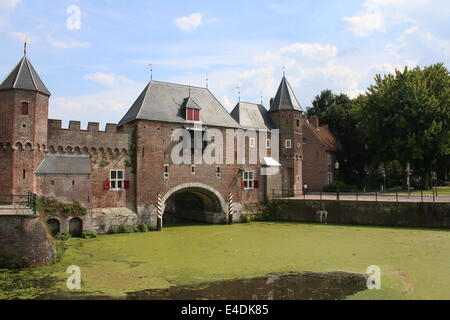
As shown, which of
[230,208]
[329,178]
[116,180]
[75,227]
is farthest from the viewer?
[329,178]

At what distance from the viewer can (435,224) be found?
20547 mm

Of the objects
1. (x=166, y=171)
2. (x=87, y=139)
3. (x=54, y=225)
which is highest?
(x=87, y=139)

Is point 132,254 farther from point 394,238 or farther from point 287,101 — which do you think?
point 287,101

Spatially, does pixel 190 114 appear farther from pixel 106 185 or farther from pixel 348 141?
pixel 348 141

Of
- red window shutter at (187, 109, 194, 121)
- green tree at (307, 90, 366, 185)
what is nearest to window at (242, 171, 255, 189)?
red window shutter at (187, 109, 194, 121)

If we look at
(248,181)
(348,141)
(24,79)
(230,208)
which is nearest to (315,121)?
(348,141)

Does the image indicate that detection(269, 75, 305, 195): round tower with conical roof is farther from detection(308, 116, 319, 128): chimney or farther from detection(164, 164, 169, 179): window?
detection(308, 116, 319, 128): chimney

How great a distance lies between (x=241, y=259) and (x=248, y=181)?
510 inches

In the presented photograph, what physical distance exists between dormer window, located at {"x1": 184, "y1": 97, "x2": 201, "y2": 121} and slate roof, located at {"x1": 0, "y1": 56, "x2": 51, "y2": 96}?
822cm

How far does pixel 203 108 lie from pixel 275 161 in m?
6.86

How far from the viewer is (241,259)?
45.6 ft

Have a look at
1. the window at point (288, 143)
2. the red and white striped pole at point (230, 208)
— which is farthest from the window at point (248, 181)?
the window at point (288, 143)

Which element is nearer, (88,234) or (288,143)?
(88,234)

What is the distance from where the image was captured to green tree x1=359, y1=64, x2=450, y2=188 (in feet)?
101
